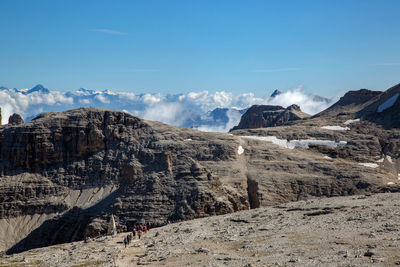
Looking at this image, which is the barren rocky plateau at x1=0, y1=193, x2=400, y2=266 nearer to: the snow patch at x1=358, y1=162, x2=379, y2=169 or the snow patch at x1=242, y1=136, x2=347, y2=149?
the snow patch at x1=358, y1=162, x2=379, y2=169

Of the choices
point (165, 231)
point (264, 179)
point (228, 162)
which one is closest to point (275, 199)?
point (264, 179)

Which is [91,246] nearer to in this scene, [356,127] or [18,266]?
[18,266]

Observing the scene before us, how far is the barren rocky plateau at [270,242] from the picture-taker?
106 feet

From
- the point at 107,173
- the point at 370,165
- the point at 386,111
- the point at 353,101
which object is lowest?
the point at 370,165

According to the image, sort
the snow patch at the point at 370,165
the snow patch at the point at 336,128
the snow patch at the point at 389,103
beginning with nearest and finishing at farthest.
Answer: the snow patch at the point at 370,165 → the snow patch at the point at 336,128 → the snow patch at the point at 389,103

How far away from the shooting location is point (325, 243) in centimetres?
3578

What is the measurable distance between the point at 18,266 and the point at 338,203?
43859mm

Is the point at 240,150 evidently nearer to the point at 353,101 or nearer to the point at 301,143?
the point at 301,143

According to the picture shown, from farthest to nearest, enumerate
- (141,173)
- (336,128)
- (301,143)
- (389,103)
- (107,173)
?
(389,103) < (336,128) < (301,143) < (107,173) < (141,173)

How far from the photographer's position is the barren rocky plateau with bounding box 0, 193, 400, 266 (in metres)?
32.2

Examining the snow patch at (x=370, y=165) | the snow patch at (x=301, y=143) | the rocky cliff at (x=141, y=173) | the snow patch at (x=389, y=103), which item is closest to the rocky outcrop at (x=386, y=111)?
the snow patch at (x=389, y=103)

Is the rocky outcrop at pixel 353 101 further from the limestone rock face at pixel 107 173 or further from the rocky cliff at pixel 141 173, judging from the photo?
the limestone rock face at pixel 107 173

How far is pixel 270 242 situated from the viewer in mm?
39969

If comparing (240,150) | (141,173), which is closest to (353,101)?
(240,150)
